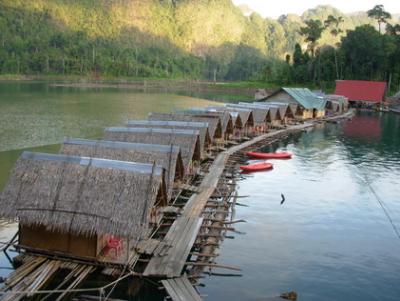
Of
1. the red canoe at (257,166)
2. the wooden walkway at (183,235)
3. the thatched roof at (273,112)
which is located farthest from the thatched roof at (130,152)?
the thatched roof at (273,112)

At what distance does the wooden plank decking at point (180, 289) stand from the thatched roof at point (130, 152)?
4980 millimetres

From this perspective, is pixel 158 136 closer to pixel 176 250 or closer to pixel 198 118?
pixel 198 118

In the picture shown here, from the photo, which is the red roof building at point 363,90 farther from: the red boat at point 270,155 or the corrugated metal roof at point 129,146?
the corrugated metal roof at point 129,146

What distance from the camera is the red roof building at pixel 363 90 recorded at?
75.4m

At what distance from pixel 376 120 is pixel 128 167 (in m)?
53.8

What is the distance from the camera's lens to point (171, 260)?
48.3ft

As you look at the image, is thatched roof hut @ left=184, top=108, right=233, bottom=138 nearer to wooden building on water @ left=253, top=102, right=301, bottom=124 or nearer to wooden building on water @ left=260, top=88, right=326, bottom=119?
wooden building on water @ left=253, top=102, right=301, bottom=124

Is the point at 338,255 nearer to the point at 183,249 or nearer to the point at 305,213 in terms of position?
the point at 305,213

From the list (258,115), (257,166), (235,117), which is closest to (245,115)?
(235,117)

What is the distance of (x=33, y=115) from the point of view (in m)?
50.9

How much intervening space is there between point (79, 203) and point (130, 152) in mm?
5025

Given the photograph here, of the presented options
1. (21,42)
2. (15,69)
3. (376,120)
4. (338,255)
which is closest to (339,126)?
(376,120)

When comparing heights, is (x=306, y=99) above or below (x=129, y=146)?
above

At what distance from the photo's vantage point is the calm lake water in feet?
50.2
